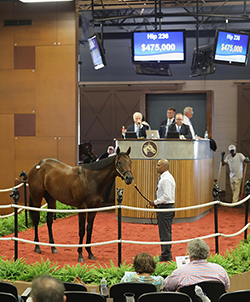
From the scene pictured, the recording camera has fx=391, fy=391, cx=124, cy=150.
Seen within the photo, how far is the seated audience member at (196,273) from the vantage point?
3426 millimetres

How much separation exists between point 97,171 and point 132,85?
8.61 meters

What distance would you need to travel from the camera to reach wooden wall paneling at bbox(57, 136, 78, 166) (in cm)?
955

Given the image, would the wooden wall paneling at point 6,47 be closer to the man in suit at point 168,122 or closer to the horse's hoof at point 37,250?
the man in suit at point 168,122

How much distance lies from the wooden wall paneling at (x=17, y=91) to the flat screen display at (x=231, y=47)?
4.52m

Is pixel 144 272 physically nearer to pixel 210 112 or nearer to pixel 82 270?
pixel 82 270

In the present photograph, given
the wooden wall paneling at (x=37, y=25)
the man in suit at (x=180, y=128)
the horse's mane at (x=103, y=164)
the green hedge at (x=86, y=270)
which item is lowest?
the green hedge at (x=86, y=270)

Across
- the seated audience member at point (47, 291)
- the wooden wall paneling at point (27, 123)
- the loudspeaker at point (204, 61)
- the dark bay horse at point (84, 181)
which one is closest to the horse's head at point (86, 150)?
the wooden wall paneling at point (27, 123)

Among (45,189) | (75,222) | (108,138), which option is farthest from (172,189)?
(108,138)

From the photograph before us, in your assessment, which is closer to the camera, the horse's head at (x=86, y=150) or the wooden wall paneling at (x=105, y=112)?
the horse's head at (x=86, y=150)

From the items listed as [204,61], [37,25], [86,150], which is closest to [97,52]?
[37,25]

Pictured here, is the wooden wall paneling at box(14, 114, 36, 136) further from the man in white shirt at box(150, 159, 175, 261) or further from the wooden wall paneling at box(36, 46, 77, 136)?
the man in white shirt at box(150, 159, 175, 261)

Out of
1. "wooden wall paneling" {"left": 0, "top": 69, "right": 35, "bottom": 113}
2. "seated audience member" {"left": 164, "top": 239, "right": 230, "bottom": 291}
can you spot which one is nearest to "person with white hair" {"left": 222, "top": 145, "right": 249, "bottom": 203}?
"wooden wall paneling" {"left": 0, "top": 69, "right": 35, "bottom": 113}

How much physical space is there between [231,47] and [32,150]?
5408 mm

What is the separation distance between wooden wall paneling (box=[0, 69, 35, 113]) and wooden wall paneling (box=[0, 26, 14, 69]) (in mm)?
174
